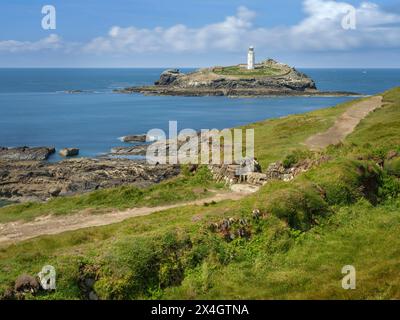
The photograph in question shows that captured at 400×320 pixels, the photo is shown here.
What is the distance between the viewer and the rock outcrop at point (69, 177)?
152ft

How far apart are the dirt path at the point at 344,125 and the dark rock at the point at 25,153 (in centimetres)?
3909

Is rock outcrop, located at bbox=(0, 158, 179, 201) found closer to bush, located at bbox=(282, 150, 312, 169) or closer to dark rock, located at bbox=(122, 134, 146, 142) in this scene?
bush, located at bbox=(282, 150, 312, 169)

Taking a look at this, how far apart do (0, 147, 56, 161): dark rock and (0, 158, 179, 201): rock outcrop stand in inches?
298

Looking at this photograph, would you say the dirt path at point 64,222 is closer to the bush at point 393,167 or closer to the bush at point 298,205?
the bush at point 298,205

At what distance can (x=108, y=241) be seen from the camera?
1956cm

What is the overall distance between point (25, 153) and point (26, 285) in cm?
5750

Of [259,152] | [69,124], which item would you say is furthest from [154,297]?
[69,124]

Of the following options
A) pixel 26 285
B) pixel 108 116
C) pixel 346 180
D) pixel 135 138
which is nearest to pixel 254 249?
pixel 346 180

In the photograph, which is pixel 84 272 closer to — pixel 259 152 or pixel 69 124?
pixel 259 152

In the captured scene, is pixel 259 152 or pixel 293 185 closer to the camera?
pixel 293 185

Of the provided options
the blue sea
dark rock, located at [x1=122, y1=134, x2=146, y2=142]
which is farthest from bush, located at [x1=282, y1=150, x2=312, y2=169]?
dark rock, located at [x1=122, y1=134, x2=146, y2=142]

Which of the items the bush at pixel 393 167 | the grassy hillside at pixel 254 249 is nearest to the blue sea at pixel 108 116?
the bush at pixel 393 167

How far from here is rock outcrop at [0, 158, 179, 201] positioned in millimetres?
46344
